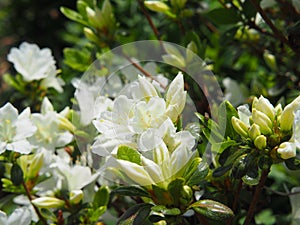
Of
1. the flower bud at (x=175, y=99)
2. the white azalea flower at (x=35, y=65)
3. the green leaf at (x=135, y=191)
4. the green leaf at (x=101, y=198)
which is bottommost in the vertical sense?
the green leaf at (x=101, y=198)

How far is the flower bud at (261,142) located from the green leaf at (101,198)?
411 millimetres

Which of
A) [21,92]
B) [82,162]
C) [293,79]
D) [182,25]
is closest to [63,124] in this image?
[82,162]

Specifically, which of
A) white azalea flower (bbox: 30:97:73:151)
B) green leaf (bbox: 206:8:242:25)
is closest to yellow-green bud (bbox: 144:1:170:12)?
green leaf (bbox: 206:8:242:25)

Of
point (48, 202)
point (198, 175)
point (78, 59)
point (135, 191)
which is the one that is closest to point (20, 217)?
point (48, 202)

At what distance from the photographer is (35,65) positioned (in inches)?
62.0

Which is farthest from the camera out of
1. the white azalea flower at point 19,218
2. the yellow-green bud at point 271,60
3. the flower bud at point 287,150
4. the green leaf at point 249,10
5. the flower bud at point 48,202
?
the yellow-green bud at point 271,60

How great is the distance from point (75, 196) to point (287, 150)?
518 mm

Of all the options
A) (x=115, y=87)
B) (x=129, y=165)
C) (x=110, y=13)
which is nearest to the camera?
(x=129, y=165)

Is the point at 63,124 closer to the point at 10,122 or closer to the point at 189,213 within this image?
the point at 10,122

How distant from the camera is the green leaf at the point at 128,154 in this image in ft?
3.29

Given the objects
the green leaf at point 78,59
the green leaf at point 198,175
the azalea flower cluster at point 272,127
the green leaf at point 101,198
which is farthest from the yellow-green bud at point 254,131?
the green leaf at point 78,59

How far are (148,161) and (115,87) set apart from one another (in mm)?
499

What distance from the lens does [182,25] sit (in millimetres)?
1656

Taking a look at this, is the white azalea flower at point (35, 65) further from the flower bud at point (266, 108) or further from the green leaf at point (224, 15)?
the flower bud at point (266, 108)
